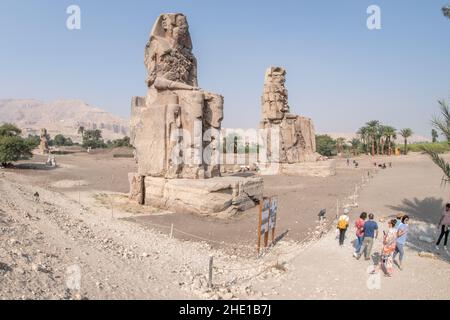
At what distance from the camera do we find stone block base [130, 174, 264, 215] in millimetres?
10094

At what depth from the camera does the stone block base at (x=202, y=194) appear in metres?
10.1

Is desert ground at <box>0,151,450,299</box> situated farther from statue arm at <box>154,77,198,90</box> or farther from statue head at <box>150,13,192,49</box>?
statue head at <box>150,13,192,49</box>

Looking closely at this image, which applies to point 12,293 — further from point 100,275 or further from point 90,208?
point 90,208

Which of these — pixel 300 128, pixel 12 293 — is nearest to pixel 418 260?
pixel 12 293

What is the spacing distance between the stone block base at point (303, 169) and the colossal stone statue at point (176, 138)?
38.3 feet

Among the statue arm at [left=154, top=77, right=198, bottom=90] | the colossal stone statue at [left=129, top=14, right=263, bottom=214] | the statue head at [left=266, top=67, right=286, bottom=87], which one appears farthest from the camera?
the statue head at [left=266, top=67, right=286, bottom=87]

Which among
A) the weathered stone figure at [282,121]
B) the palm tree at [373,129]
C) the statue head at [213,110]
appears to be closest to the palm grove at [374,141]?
the palm tree at [373,129]

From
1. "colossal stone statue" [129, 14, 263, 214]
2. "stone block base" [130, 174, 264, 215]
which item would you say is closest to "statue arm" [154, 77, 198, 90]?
"colossal stone statue" [129, 14, 263, 214]

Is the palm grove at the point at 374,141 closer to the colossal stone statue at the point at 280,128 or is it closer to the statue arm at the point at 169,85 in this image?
the colossal stone statue at the point at 280,128

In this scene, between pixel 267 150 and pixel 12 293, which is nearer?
pixel 12 293

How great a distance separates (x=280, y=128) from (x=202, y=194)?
15.0 meters

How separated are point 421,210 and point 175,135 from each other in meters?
8.62

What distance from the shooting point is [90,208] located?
11266mm

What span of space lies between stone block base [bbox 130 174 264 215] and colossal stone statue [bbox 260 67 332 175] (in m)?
12.2
